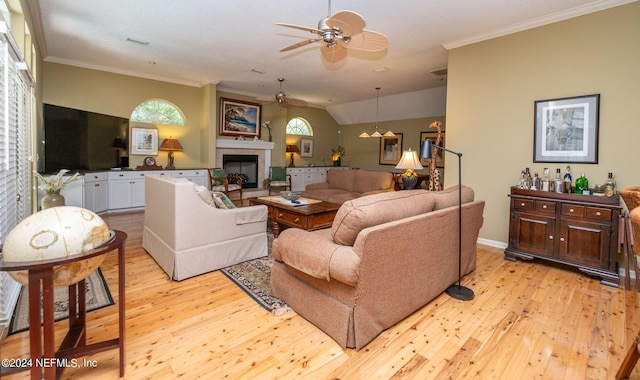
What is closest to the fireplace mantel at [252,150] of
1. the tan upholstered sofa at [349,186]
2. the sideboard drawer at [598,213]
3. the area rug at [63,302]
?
the tan upholstered sofa at [349,186]

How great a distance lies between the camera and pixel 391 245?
198cm

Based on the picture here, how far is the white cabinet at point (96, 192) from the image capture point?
512 cm

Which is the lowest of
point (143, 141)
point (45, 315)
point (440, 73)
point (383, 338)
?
point (383, 338)

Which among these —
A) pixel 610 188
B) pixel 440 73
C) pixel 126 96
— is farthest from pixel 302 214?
pixel 126 96

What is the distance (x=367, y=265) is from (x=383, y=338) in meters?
0.58

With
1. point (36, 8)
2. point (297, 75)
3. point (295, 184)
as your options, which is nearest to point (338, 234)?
point (36, 8)

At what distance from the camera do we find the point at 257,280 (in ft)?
9.49

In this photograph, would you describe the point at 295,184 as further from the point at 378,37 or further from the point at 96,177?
the point at 378,37

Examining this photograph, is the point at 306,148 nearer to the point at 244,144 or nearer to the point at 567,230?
the point at 244,144

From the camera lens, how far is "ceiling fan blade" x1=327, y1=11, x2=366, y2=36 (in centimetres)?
242

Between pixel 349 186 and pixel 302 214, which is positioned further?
pixel 349 186

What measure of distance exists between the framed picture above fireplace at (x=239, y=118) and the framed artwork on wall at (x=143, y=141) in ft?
5.28

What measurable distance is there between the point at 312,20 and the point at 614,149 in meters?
3.61

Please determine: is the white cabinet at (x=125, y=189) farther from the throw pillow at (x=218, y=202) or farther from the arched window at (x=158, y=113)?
the throw pillow at (x=218, y=202)
